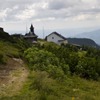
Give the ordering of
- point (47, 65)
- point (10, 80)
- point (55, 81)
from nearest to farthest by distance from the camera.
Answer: point (10, 80) → point (55, 81) → point (47, 65)

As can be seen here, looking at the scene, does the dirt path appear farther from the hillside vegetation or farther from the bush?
the bush

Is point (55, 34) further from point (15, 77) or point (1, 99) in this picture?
point (1, 99)

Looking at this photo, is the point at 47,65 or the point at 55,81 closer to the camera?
the point at 55,81

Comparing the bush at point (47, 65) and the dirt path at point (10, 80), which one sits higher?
the bush at point (47, 65)

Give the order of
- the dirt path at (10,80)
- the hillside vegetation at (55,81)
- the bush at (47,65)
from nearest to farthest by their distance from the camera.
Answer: the hillside vegetation at (55,81) → the dirt path at (10,80) → the bush at (47,65)

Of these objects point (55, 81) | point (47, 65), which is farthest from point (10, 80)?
point (47, 65)

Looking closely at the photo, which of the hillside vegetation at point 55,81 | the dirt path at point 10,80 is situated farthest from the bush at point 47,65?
the dirt path at point 10,80

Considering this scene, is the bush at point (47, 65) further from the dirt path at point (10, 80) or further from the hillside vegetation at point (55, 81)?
the dirt path at point (10, 80)

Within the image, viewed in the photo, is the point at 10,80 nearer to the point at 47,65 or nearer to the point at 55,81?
the point at 55,81

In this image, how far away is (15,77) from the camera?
758 inches

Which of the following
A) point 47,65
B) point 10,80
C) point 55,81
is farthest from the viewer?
point 47,65

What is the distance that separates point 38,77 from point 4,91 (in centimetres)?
172

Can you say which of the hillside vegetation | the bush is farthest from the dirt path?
the bush

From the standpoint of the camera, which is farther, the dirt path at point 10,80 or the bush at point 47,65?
the bush at point 47,65
